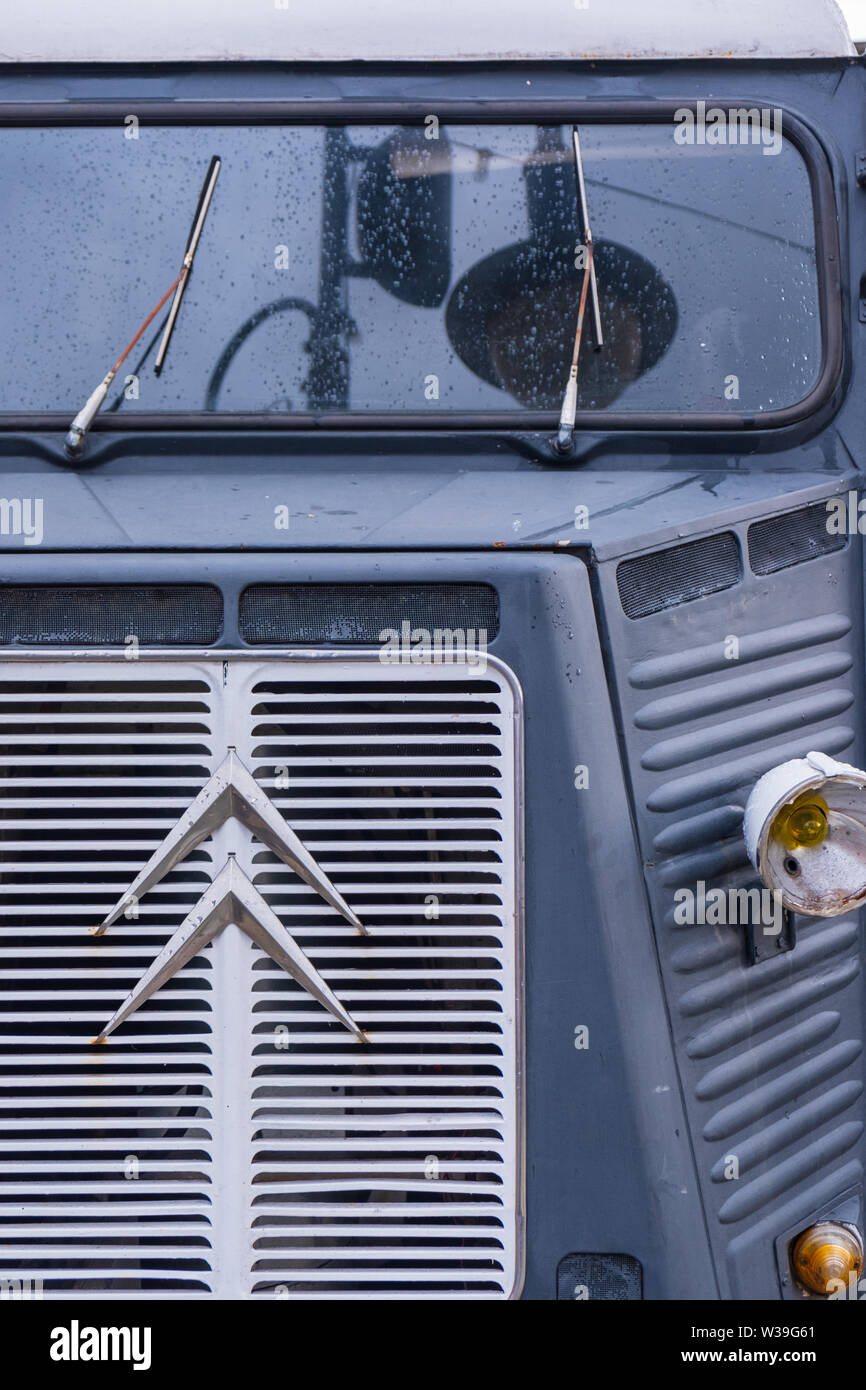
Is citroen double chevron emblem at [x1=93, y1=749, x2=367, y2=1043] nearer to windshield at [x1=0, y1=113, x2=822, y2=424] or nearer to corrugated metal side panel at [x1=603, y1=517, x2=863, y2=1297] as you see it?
corrugated metal side panel at [x1=603, y1=517, x2=863, y2=1297]

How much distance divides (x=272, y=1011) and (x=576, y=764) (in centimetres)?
69

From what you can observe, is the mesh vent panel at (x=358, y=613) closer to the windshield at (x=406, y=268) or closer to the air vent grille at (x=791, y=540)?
the windshield at (x=406, y=268)

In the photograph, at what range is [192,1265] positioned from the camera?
6.74ft

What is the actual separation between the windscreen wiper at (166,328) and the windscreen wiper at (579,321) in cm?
75

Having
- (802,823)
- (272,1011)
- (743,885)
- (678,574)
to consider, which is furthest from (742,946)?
A: (272,1011)

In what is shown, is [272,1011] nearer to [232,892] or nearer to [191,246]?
[232,892]

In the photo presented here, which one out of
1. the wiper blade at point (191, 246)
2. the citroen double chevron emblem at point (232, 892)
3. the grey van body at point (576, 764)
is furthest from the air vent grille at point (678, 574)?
the wiper blade at point (191, 246)

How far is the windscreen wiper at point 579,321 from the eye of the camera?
2.29 meters

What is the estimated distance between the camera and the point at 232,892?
204 cm

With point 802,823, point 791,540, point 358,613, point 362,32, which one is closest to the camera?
point 802,823

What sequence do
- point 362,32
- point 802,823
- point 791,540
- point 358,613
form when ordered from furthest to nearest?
point 362,32, point 791,540, point 358,613, point 802,823

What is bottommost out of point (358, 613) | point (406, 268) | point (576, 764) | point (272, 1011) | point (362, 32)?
point (272, 1011)

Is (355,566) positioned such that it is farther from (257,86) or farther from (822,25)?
(822,25)

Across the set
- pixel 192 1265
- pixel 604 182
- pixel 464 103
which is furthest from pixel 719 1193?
pixel 464 103
